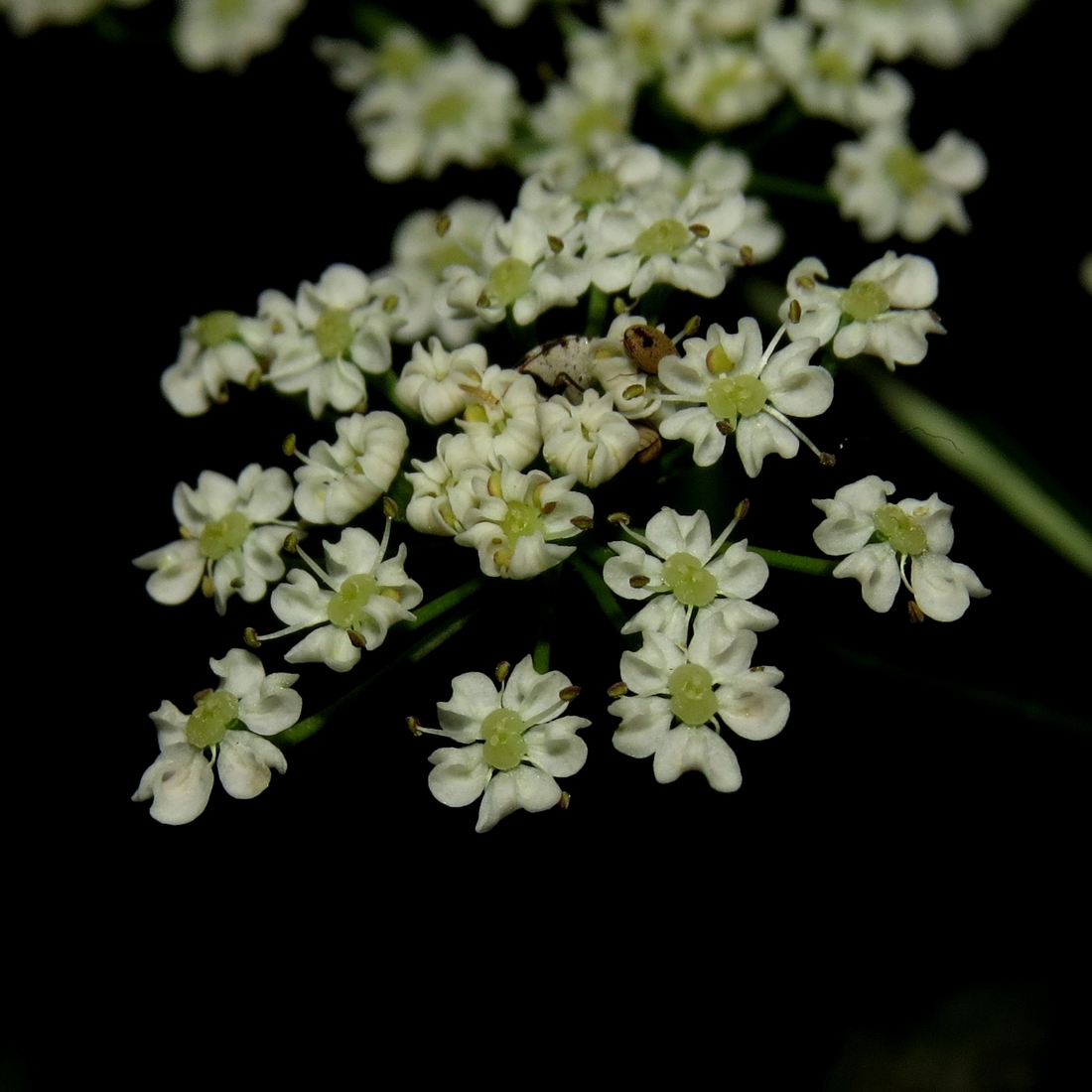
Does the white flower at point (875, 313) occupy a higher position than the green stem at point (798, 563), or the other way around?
the white flower at point (875, 313)

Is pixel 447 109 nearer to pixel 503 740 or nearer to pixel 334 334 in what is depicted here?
pixel 334 334

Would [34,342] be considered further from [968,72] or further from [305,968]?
[968,72]

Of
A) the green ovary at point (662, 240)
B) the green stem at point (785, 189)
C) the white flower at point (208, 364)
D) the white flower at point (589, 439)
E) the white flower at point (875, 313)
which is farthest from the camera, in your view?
the green stem at point (785, 189)

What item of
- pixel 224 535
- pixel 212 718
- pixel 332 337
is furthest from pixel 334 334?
pixel 212 718

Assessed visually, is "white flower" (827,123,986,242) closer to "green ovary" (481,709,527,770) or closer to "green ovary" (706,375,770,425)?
"green ovary" (706,375,770,425)

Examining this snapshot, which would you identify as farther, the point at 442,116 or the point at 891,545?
the point at 442,116

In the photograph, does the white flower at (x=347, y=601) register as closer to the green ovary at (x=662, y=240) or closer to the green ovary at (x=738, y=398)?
the green ovary at (x=738, y=398)

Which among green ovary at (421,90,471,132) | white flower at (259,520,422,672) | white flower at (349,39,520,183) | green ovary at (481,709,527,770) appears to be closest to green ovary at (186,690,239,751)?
white flower at (259,520,422,672)

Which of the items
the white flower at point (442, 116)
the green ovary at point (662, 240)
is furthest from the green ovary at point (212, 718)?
the white flower at point (442, 116)
